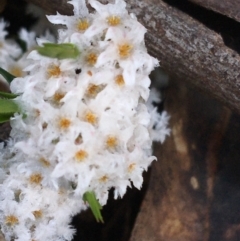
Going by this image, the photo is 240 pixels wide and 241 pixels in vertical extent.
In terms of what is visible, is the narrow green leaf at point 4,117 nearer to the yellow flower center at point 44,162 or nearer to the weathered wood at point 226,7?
the yellow flower center at point 44,162

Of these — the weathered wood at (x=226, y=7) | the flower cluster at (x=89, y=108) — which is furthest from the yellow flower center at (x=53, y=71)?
the weathered wood at (x=226, y=7)

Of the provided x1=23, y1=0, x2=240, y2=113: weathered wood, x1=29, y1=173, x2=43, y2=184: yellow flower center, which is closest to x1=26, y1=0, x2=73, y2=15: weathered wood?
x1=23, y1=0, x2=240, y2=113: weathered wood

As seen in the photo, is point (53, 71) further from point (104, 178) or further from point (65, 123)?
point (104, 178)

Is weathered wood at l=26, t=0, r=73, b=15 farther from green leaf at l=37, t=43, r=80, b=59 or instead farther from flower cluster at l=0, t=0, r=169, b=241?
green leaf at l=37, t=43, r=80, b=59

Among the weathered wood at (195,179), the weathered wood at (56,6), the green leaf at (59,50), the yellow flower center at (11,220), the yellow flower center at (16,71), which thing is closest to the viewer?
the green leaf at (59,50)

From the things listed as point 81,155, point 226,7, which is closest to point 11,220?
point 81,155

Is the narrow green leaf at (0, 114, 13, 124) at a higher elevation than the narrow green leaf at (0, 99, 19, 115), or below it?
below
